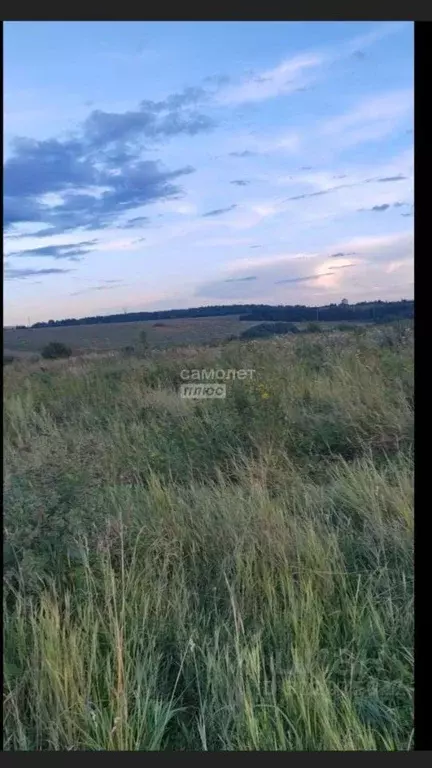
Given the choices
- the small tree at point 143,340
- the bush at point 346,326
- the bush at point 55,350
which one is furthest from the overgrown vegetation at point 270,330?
the bush at point 55,350

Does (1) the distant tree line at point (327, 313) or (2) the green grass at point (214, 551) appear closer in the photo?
(2) the green grass at point (214, 551)

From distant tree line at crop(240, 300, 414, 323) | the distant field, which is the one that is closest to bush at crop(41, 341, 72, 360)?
the distant field

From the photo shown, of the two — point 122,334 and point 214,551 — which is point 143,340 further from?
point 214,551

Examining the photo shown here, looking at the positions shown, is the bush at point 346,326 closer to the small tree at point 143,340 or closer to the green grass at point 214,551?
the green grass at point 214,551

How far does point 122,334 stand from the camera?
7.62ft

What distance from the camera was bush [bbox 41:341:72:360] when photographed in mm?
2268

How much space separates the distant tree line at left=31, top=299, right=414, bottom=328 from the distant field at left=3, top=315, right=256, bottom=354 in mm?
20

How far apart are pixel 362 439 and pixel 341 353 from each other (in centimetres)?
38

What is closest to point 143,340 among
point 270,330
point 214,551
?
point 270,330

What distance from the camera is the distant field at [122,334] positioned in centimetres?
223

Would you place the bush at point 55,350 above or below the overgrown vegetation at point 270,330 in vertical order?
below

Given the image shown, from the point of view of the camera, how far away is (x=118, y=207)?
2232mm

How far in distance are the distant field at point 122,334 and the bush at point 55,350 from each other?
2 cm

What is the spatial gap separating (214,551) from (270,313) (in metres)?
0.99
